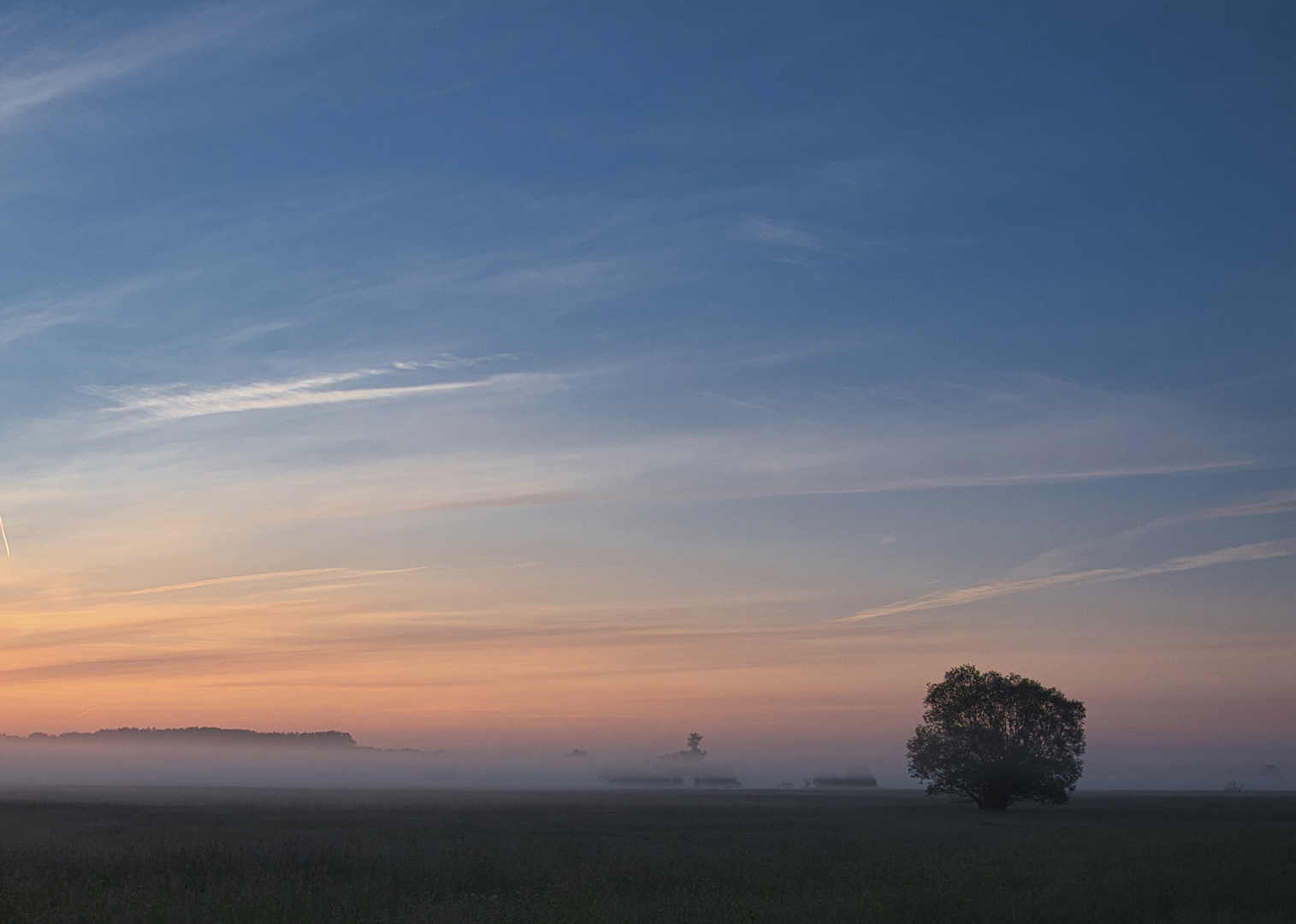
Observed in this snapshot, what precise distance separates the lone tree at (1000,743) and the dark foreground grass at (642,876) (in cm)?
3229

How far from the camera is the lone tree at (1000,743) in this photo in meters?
78.1

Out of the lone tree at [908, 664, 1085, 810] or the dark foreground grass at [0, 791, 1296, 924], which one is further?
the lone tree at [908, 664, 1085, 810]

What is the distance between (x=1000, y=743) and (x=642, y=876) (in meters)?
60.4

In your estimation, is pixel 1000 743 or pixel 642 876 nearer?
pixel 642 876

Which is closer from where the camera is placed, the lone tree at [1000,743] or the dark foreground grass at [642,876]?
the dark foreground grass at [642,876]

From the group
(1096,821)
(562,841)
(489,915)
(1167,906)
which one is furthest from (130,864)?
(1096,821)

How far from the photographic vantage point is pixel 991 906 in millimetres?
21953

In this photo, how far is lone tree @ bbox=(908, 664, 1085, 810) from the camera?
78.1 meters

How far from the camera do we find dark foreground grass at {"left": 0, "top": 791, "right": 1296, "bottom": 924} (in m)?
20.3

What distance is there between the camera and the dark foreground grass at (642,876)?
20312 millimetres

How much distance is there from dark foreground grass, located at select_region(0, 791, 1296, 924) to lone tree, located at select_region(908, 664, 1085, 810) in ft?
106

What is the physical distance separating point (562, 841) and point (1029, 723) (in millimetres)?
50933

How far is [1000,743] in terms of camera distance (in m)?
78.8

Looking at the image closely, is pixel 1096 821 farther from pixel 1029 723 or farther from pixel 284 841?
pixel 284 841
